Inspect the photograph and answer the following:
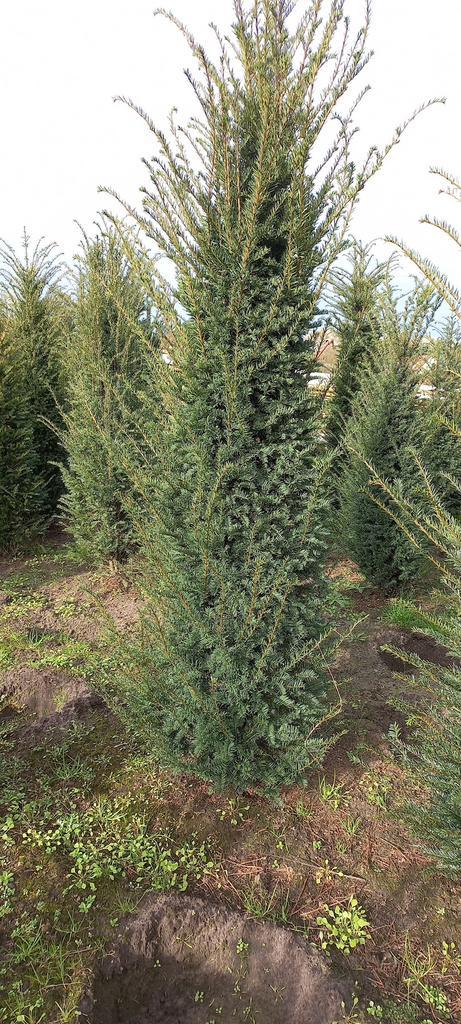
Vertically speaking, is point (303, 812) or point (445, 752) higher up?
point (445, 752)

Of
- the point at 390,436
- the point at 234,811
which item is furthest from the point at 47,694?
the point at 390,436

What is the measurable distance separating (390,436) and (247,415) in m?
3.46

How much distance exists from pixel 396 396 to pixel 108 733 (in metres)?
4.04

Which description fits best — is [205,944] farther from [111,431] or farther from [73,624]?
[111,431]

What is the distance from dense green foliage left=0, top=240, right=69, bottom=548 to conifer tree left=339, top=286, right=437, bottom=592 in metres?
3.79

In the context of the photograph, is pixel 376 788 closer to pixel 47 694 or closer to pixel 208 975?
pixel 208 975

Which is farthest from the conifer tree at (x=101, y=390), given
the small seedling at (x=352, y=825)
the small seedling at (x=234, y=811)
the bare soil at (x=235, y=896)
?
the small seedling at (x=352, y=825)

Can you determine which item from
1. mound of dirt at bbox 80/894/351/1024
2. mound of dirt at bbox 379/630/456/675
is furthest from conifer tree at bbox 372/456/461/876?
mound of dirt at bbox 379/630/456/675

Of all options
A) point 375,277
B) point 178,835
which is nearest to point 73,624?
point 178,835

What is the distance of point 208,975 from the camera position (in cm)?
228

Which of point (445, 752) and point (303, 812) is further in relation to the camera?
point (303, 812)

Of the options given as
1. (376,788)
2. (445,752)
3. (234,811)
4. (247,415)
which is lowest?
(234,811)

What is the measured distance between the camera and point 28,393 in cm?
727

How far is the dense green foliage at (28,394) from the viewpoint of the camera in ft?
21.9
